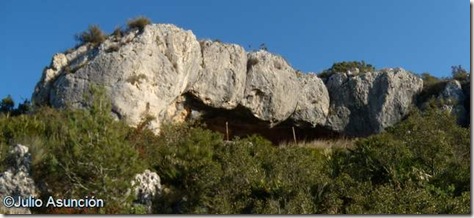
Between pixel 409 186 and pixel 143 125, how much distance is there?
11680 mm

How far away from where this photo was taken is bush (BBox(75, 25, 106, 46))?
23.3 meters

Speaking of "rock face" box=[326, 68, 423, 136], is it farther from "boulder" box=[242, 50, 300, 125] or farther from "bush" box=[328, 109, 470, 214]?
"bush" box=[328, 109, 470, 214]

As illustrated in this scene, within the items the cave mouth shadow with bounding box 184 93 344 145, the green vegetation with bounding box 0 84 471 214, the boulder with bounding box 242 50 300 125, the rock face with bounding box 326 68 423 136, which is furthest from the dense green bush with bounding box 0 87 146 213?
the rock face with bounding box 326 68 423 136

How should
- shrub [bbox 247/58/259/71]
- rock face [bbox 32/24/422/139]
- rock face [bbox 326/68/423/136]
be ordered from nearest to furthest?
rock face [bbox 32/24/422/139] < shrub [bbox 247/58/259/71] < rock face [bbox 326/68/423/136]

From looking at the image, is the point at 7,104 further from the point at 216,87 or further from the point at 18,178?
the point at 18,178

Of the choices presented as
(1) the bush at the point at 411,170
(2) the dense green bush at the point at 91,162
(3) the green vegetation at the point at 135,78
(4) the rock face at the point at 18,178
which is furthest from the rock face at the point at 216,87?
(1) the bush at the point at 411,170

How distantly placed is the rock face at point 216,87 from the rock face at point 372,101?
0.04 meters

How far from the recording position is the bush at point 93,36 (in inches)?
917

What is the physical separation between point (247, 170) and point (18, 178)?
3.92 metres

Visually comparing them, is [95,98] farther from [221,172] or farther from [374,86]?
[374,86]

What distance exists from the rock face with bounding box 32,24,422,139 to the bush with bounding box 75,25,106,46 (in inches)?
17.7

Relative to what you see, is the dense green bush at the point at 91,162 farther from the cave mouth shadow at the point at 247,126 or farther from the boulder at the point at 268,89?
the boulder at the point at 268,89

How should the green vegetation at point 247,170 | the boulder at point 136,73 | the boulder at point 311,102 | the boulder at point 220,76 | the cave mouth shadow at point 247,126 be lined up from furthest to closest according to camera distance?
the boulder at point 311,102 < the cave mouth shadow at point 247,126 < the boulder at point 220,76 < the boulder at point 136,73 < the green vegetation at point 247,170

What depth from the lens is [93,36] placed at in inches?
923
